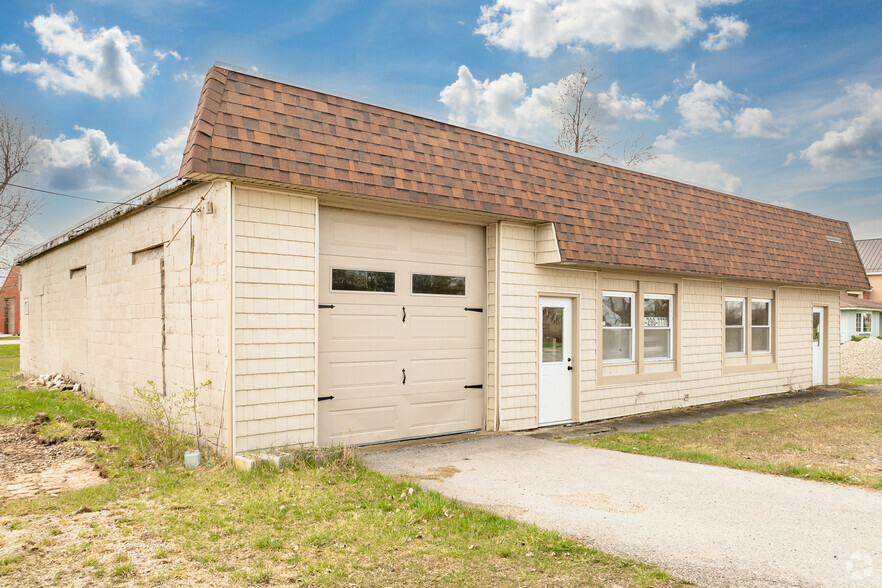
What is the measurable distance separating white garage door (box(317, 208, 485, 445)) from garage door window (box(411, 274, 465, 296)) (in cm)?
2

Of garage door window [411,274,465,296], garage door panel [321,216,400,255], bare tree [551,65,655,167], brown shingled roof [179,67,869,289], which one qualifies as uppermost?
bare tree [551,65,655,167]

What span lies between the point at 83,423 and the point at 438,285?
598cm

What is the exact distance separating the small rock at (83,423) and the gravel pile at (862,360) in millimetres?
22647

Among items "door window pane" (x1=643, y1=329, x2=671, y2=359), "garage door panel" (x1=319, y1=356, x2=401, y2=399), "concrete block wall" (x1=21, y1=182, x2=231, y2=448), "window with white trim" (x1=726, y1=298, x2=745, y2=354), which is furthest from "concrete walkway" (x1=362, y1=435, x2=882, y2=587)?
"window with white trim" (x1=726, y1=298, x2=745, y2=354)

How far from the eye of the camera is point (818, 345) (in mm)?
17469

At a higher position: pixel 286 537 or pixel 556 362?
pixel 556 362

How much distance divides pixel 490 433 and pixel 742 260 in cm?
765

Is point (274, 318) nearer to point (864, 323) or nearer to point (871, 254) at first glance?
point (864, 323)

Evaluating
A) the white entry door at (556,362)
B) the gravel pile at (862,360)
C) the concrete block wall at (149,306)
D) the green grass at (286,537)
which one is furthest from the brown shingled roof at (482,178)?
the gravel pile at (862,360)

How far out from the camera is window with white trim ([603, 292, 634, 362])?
11398 mm

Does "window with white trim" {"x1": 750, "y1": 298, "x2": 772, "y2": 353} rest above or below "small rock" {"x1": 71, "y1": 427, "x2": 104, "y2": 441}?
above

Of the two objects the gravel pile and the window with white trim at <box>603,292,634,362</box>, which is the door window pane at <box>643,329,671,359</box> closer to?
the window with white trim at <box>603,292,634,362</box>

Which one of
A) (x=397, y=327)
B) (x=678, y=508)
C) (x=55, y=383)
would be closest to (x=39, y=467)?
(x=397, y=327)

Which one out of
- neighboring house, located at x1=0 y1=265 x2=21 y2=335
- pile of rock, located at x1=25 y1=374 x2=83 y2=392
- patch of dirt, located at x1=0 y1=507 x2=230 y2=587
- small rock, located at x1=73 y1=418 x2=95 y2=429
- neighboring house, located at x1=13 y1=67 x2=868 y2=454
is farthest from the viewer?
neighboring house, located at x1=0 y1=265 x2=21 y2=335
